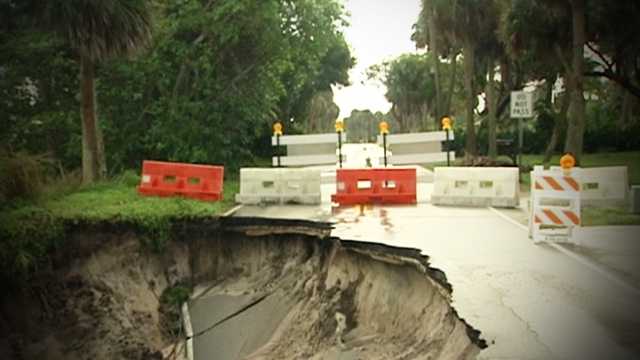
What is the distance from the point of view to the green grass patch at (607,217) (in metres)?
11.9

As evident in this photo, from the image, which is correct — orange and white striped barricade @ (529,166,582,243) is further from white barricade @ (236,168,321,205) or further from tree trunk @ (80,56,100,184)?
tree trunk @ (80,56,100,184)

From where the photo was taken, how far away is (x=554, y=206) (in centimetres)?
1010

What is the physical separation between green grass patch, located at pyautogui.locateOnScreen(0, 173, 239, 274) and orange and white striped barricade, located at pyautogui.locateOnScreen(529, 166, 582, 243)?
6.06 metres

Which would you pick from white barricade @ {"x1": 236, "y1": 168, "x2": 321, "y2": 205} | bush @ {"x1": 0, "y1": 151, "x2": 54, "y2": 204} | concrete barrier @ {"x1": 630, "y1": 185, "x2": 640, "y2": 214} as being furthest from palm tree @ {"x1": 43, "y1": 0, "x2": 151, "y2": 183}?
concrete barrier @ {"x1": 630, "y1": 185, "x2": 640, "y2": 214}

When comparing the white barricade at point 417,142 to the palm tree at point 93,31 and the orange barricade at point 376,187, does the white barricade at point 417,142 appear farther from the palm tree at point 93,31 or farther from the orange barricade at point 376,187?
the palm tree at point 93,31

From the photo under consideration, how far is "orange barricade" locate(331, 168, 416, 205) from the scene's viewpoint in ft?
49.0

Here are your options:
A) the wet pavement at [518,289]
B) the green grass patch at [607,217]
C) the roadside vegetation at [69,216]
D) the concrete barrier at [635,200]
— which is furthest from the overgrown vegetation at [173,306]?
the concrete barrier at [635,200]

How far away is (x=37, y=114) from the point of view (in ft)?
68.1

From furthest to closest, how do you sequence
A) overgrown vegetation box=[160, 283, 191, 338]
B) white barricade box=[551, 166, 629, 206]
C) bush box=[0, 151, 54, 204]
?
1. white barricade box=[551, 166, 629, 206]
2. bush box=[0, 151, 54, 204]
3. overgrown vegetation box=[160, 283, 191, 338]

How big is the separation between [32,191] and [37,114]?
32.2ft

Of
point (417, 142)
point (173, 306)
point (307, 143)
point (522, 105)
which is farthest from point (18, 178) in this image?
point (522, 105)

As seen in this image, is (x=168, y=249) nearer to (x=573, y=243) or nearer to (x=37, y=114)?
(x=573, y=243)

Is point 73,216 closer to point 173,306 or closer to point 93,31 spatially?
point 173,306

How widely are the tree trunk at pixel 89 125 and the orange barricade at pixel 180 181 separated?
3165 millimetres
